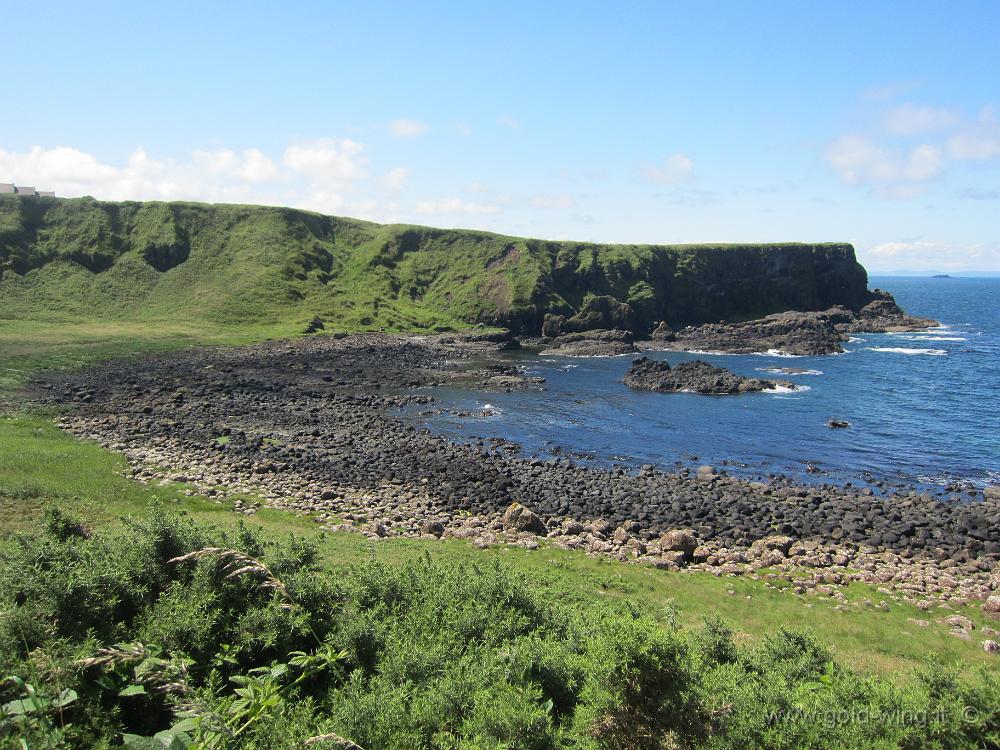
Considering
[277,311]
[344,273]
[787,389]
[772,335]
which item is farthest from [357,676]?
[344,273]

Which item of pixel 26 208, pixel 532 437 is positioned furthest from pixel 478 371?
pixel 26 208

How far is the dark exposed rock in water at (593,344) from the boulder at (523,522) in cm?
7705

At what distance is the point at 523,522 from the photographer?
32812 mm

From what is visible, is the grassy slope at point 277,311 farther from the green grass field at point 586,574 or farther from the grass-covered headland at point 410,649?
the grass-covered headland at point 410,649

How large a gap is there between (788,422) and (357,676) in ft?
202

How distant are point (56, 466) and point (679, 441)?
46947mm

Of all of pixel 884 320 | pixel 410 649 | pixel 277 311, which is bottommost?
pixel 410 649

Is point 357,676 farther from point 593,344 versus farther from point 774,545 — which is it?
point 593,344

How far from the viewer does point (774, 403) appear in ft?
230

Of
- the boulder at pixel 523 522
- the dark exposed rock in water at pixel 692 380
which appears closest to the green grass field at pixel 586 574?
the boulder at pixel 523 522

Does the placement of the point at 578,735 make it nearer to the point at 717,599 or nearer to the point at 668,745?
the point at 668,745

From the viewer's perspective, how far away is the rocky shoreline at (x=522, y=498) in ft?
98.5

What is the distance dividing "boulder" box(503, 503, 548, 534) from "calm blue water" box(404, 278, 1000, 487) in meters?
17.1

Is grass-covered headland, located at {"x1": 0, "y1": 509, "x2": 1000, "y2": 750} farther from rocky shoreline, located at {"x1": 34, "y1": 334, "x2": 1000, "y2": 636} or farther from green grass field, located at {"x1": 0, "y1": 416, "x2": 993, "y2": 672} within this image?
rocky shoreline, located at {"x1": 34, "y1": 334, "x2": 1000, "y2": 636}
